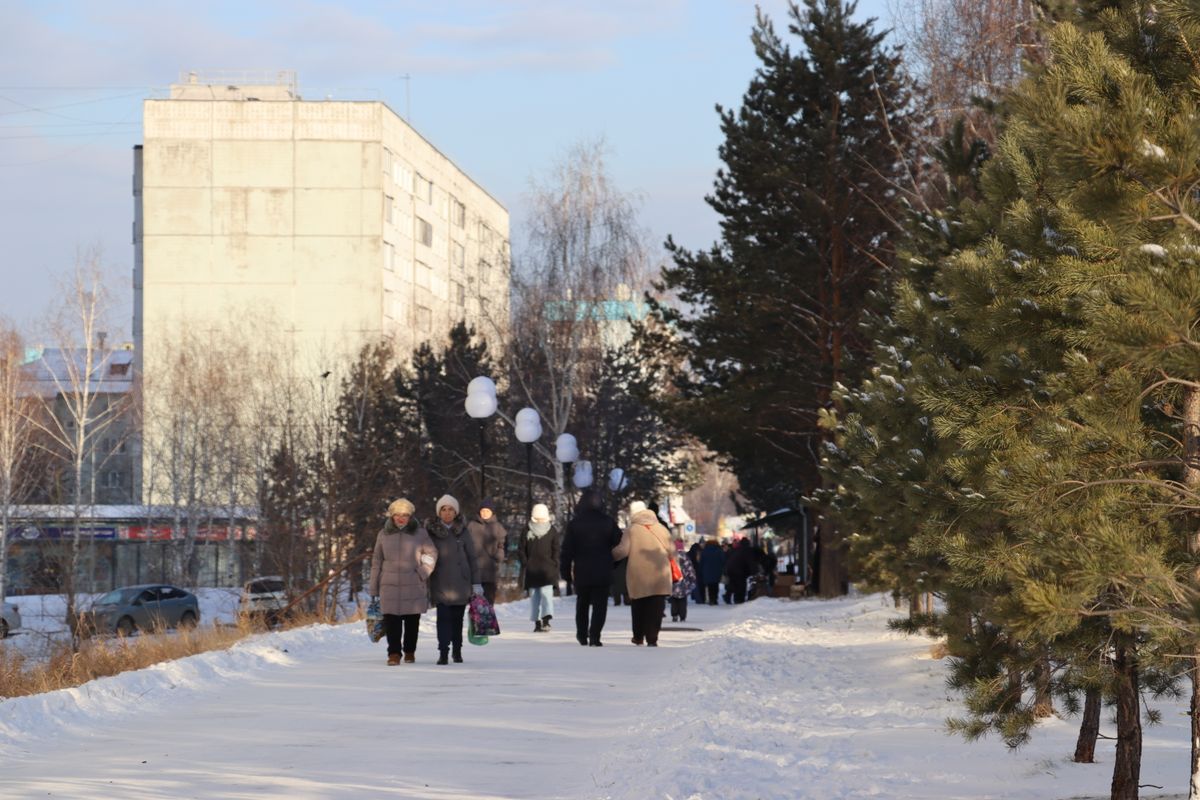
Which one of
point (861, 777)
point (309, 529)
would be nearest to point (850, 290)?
point (309, 529)

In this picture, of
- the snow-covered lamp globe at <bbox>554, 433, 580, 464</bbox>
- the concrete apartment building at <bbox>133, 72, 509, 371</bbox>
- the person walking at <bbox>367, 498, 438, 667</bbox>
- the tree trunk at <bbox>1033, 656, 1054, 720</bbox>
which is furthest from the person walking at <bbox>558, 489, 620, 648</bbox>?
the concrete apartment building at <bbox>133, 72, 509, 371</bbox>

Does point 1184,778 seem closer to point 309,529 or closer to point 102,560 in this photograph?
point 309,529

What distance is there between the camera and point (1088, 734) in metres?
9.61

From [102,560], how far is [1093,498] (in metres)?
67.6

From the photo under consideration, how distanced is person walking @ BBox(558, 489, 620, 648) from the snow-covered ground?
7.37ft

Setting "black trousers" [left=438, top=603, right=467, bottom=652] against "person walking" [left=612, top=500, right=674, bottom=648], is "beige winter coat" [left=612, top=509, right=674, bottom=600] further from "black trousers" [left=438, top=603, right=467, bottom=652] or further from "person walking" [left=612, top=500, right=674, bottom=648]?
"black trousers" [left=438, top=603, right=467, bottom=652]

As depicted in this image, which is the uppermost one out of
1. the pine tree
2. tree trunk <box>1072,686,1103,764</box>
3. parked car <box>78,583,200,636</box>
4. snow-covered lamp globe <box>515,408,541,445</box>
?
the pine tree

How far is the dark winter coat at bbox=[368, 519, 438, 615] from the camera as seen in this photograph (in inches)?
715

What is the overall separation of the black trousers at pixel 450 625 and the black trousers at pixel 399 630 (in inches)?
10.0

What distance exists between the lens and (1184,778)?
29.9 feet

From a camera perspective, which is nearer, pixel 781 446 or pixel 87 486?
pixel 781 446

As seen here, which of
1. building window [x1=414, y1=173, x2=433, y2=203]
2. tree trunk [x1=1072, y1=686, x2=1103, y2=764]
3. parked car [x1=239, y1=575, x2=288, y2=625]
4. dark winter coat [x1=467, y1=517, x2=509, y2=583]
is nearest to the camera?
tree trunk [x1=1072, y1=686, x2=1103, y2=764]

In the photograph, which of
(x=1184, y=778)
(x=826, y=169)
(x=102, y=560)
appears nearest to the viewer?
→ (x=1184, y=778)

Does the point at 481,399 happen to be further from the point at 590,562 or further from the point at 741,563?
the point at 741,563
